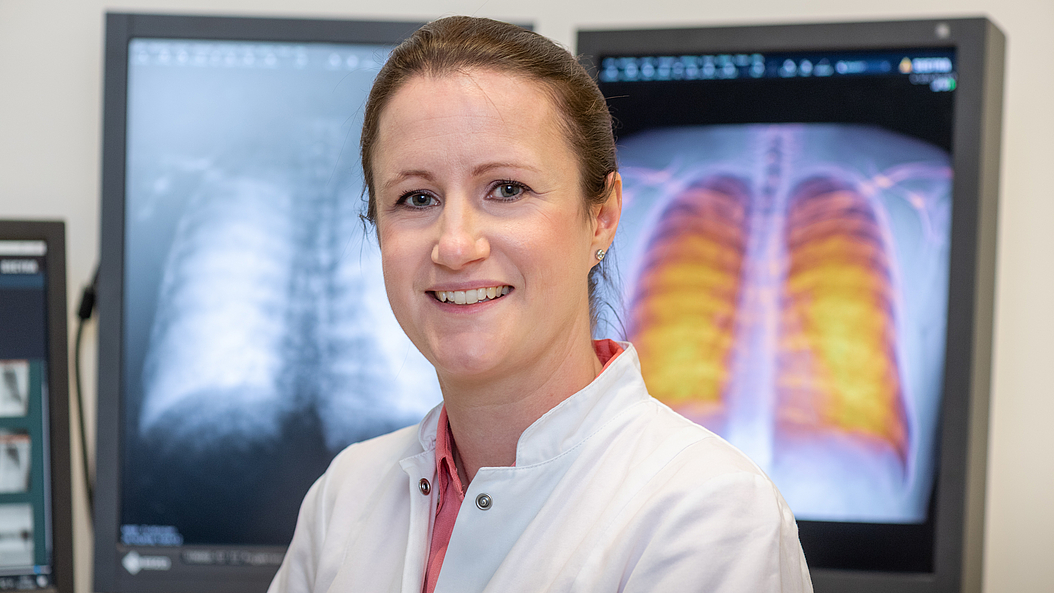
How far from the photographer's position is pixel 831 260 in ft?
4.54

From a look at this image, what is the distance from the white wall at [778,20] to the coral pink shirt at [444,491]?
0.66 meters

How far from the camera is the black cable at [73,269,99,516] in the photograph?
1.59 metres

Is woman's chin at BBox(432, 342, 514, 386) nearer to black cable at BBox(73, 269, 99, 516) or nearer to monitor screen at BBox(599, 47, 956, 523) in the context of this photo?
monitor screen at BBox(599, 47, 956, 523)

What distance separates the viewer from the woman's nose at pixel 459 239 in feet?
2.75

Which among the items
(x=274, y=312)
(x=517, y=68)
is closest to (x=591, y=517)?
(x=517, y=68)

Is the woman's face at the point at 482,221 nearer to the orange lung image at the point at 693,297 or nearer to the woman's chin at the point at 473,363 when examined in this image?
the woman's chin at the point at 473,363

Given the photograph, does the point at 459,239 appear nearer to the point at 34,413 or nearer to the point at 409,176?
the point at 409,176

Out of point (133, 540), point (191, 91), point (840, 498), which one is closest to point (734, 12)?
point (840, 498)

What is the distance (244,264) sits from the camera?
58.6 inches

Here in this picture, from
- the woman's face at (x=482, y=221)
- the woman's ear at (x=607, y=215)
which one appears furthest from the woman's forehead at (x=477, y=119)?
the woman's ear at (x=607, y=215)

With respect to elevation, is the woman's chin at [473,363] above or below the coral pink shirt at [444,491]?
above

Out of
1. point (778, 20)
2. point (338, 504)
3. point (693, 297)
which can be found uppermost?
point (778, 20)

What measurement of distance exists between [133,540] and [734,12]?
4.55 feet

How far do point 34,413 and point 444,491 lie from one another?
0.88 m
